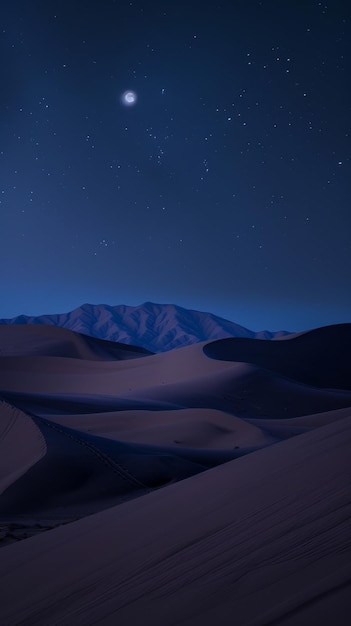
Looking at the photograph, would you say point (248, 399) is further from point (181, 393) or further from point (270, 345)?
point (270, 345)

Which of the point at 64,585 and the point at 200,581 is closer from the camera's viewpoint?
the point at 200,581

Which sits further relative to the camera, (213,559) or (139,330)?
(139,330)

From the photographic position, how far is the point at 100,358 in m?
39.6

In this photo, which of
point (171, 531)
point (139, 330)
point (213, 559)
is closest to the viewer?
point (213, 559)

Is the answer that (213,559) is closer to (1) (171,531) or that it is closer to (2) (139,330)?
(1) (171,531)

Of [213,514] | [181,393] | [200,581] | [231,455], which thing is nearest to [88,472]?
[231,455]

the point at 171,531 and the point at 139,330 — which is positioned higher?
the point at 139,330

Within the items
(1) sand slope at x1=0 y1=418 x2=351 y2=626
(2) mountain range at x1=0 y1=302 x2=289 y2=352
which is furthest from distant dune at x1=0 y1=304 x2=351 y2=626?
(2) mountain range at x1=0 y1=302 x2=289 y2=352

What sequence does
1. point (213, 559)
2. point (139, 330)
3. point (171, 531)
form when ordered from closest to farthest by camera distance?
point (213, 559), point (171, 531), point (139, 330)

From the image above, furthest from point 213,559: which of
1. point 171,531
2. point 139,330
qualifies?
point 139,330

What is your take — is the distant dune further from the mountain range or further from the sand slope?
the mountain range

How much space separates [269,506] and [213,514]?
1.06 ft

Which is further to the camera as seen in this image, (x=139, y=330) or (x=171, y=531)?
(x=139, y=330)

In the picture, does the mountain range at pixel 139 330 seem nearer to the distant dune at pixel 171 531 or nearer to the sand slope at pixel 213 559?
the distant dune at pixel 171 531
